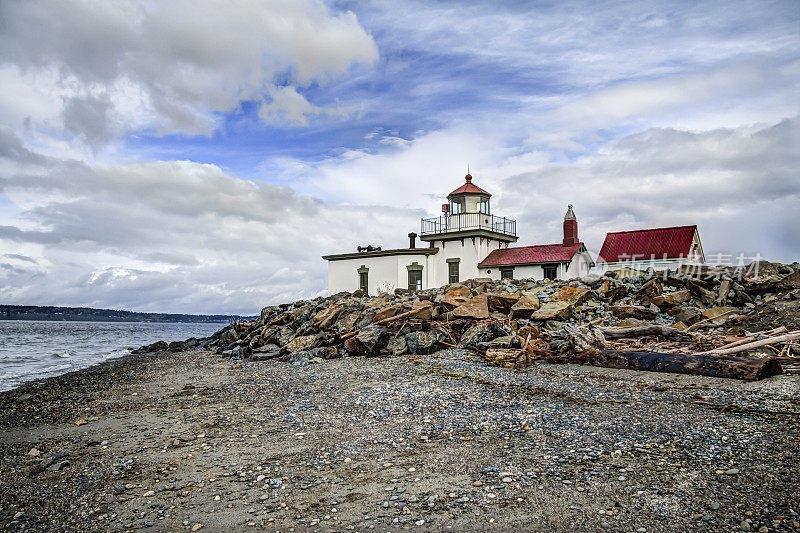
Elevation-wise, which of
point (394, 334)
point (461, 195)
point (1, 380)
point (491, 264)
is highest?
point (461, 195)

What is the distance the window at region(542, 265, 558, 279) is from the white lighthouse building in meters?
0.37

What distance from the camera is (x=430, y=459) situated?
7.05m

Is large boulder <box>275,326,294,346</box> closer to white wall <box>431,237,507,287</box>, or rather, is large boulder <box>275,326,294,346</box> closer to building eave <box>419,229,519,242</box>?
white wall <box>431,237,507,287</box>

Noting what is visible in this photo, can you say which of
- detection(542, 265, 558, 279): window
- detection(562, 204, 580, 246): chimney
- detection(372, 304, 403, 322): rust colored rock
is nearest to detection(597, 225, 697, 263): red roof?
detection(562, 204, 580, 246): chimney

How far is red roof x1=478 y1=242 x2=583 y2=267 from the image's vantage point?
32.8 metres

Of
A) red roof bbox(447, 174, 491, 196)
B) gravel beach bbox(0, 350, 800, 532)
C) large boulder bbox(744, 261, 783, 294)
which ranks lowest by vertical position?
gravel beach bbox(0, 350, 800, 532)

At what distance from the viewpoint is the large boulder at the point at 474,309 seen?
18266 mm

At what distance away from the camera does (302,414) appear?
998 centimetres

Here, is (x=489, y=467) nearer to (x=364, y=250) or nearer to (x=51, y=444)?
(x=51, y=444)

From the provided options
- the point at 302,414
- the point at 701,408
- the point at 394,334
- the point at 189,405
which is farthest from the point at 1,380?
the point at 701,408

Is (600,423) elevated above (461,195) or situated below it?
below

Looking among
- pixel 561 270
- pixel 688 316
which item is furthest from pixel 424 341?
pixel 561 270

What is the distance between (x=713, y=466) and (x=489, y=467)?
8.71ft

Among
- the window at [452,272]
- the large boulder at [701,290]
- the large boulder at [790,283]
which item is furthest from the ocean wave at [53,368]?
the large boulder at [790,283]
